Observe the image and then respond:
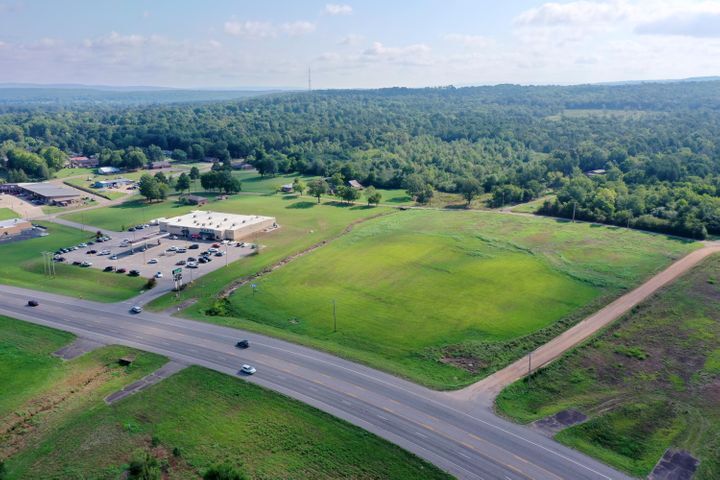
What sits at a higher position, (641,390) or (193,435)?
(641,390)

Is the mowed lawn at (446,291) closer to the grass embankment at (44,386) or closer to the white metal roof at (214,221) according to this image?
the grass embankment at (44,386)

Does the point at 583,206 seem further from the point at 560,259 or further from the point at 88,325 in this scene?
the point at 88,325

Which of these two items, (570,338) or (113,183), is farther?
(113,183)

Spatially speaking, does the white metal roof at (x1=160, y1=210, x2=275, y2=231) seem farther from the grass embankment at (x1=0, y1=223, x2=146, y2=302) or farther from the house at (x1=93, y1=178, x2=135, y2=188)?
the house at (x1=93, y1=178, x2=135, y2=188)

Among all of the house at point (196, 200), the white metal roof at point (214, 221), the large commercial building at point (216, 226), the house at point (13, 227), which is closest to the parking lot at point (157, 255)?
the large commercial building at point (216, 226)

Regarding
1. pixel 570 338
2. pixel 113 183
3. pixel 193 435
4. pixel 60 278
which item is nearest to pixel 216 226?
pixel 60 278

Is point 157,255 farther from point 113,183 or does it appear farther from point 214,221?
point 113,183
